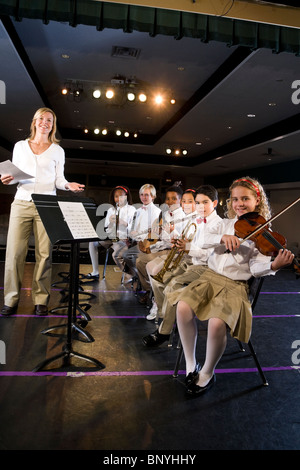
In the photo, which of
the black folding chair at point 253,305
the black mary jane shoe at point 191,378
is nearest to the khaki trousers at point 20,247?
the black folding chair at point 253,305

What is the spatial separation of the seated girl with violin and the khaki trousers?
1488 millimetres

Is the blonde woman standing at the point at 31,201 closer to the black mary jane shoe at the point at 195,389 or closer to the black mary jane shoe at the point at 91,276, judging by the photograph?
the black mary jane shoe at the point at 195,389

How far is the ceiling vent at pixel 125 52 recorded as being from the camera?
5.20 m

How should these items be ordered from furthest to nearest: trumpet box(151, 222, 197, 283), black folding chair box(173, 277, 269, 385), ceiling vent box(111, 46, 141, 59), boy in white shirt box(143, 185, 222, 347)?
ceiling vent box(111, 46, 141, 59), trumpet box(151, 222, 197, 283), boy in white shirt box(143, 185, 222, 347), black folding chair box(173, 277, 269, 385)

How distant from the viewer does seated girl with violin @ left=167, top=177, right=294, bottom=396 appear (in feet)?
6.87

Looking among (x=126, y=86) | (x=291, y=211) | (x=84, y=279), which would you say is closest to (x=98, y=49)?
(x=126, y=86)

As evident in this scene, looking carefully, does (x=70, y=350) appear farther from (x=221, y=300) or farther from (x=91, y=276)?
(x=91, y=276)

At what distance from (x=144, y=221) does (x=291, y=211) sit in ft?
28.8

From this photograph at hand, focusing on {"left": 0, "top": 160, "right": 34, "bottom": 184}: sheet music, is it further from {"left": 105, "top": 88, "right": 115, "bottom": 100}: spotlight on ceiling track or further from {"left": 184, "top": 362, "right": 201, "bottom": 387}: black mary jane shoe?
{"left": 105, "top": 88, "right": 115, "bottom": 100}: spotlight on ceiling track

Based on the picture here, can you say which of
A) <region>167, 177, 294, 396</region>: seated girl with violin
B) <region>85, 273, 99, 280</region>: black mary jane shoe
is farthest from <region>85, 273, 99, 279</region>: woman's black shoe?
<region>167, 177, 294, 396</region>: seated girl with violin

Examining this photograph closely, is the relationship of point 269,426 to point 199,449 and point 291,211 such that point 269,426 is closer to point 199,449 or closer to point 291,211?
point 199,449

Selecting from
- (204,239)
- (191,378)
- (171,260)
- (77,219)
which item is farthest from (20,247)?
(191,378)

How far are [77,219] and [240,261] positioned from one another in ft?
3.72
